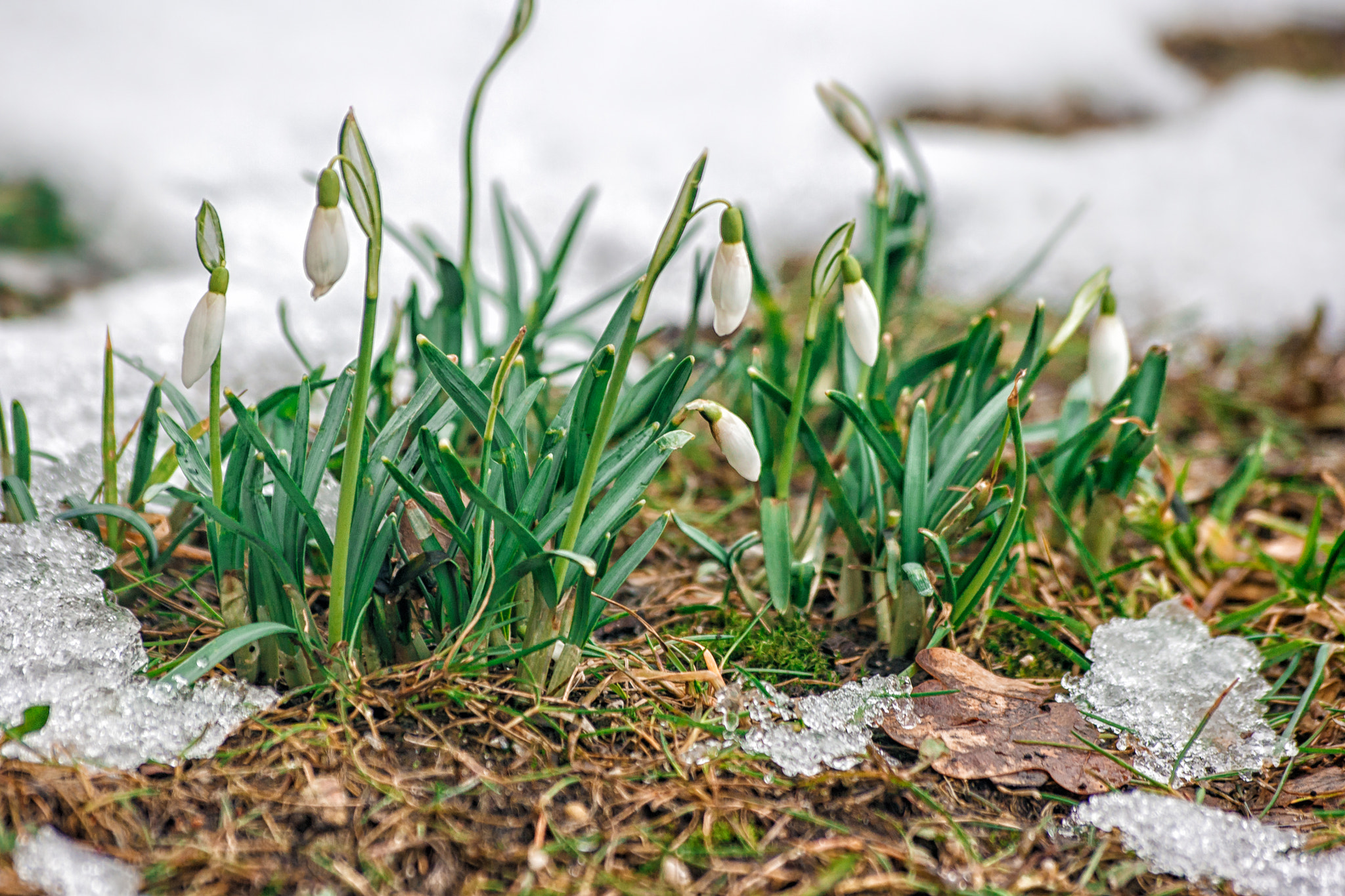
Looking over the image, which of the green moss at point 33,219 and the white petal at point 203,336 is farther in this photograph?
the green moss at point 33,219

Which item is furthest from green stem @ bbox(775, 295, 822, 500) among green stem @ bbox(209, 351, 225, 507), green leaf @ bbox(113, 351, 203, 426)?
green leaf @ bbox(113, 351, 203, 426)

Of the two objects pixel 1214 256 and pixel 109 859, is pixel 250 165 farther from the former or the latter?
pixel 1214 256

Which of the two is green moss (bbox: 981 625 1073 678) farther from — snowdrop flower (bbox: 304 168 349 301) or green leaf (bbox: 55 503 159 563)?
green leaf (bbox: 55 503 159 563)

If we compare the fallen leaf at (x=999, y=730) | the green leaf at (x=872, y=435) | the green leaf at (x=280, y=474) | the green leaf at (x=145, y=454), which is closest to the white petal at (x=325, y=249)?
the green leaf at (x=280, y=474)

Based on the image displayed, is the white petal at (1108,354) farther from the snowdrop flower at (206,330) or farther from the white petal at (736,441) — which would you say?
the snowdrop flower at (206,330)

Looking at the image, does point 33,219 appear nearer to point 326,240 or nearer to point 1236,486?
point 326,240
